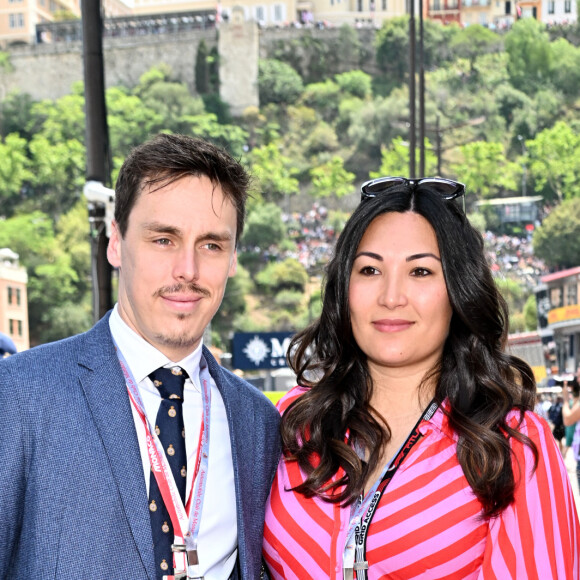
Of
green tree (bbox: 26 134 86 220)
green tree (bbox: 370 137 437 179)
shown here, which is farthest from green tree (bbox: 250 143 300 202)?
green tree (bbox: 26 134 86 220)

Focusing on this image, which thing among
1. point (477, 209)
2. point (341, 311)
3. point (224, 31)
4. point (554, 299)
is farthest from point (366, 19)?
point (341, 311)

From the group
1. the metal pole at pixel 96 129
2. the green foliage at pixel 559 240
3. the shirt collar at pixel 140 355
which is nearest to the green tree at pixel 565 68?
the green foliage at pixel 559 240

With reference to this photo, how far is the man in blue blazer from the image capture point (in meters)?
2.08

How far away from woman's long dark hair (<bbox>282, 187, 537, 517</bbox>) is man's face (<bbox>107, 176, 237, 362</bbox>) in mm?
515

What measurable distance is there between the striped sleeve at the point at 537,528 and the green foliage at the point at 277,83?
76.7 m

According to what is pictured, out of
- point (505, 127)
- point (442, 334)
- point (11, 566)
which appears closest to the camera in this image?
point (11, 566)

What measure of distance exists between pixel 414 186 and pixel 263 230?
6591 cm

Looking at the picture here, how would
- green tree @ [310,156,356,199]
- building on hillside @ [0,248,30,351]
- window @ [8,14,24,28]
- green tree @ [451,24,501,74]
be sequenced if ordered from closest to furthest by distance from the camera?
building on hillside @ [0,248,30,351] → green tree @ [310,156,356,199] → green tree @ [451,24,501,74] → window @ [8,14,24,28]

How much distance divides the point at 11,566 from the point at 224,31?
79.4m

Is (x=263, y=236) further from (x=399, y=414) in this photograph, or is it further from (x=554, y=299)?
(x=399, y=414)

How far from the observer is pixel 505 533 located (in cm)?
241

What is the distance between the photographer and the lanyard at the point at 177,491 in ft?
7.13

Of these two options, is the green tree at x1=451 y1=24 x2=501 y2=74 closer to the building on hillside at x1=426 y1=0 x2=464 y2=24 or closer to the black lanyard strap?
the building on hillside at x1=426 y1=0 x2=464 y2=24

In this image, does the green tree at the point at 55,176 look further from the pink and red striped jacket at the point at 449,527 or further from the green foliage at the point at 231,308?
the pink and red striped jacket at the point at 449,527
